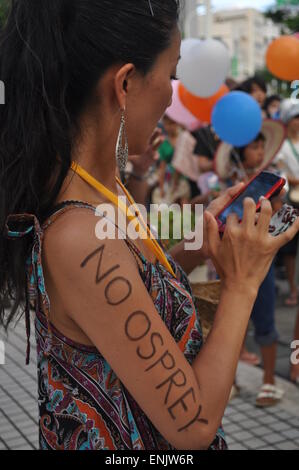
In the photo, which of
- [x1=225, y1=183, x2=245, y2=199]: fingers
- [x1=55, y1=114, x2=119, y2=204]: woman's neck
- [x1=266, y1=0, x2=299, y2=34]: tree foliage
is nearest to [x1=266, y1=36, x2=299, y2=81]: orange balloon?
[x1=225, y1=183, x2=245, y2=199]: fingers

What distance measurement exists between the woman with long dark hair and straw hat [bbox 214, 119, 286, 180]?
326 cm

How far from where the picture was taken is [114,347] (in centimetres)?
100

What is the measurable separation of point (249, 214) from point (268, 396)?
8.87 feet

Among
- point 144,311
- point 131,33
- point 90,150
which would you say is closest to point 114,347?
point 144,311

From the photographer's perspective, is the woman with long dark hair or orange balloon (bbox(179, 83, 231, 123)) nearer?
the woman with long dark hair

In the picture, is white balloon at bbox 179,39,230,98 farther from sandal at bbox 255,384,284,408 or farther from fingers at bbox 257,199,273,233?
fingers at bbox 257,199,273,233

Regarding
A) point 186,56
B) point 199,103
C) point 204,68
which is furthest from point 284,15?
point 204,68

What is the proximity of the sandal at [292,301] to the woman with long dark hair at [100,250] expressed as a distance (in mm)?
4590

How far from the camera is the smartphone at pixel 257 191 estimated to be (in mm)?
1318

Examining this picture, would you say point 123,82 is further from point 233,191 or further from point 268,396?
point 268,396

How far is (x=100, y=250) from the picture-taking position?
101 cm

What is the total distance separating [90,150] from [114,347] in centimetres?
38

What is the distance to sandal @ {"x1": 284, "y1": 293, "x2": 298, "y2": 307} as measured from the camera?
5.60 meters
